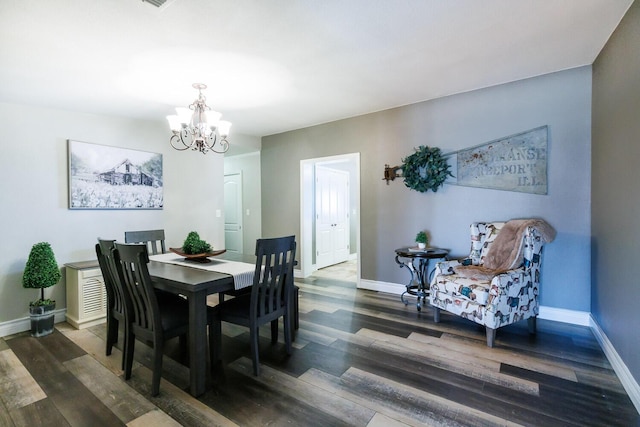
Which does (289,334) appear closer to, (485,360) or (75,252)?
(485,360)

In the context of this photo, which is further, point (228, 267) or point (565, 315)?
point (565, 315)

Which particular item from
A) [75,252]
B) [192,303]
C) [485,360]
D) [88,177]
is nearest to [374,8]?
[192,303]

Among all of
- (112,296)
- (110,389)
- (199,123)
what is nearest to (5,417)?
(110,389)

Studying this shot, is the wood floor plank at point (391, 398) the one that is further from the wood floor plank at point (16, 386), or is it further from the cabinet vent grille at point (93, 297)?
the cabinet vent grille at point (93, 297)

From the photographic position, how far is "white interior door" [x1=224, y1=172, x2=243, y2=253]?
20.3ft

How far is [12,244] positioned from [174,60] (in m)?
2.54

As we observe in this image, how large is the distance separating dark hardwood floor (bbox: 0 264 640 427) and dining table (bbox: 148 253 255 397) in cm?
16

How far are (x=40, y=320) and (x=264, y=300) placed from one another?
2433 mm

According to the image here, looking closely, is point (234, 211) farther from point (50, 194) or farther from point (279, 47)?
point (279, 47)

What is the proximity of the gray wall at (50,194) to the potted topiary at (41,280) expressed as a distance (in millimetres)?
286

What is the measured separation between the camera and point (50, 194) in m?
3.34

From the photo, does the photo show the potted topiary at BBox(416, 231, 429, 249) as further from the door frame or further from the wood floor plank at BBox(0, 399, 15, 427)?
the wood floor plank at BBox(0, 399, 15, 427)

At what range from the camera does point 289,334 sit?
97.9 inches

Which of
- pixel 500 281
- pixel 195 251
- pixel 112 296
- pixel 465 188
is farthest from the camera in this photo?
pixel 465 188
